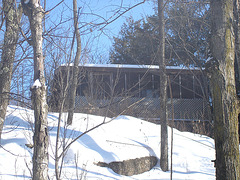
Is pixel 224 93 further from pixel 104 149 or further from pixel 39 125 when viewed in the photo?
pixel 104 149

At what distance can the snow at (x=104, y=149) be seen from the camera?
6723 mm

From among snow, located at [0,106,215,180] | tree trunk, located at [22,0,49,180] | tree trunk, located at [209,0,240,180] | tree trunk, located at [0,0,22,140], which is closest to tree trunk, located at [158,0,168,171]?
snow, located at [0,106,215,180]

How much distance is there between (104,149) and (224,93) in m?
4.83

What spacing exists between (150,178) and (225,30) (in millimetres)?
5102

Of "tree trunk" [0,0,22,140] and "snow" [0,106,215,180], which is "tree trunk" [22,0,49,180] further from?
"snow" [0,106,215,180]

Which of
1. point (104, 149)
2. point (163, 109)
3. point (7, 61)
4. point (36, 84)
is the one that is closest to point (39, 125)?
point (36, 84)

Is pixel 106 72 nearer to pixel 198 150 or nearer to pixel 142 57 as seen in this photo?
pixel 142 57

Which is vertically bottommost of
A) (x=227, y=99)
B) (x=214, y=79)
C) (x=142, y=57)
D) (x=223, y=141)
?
(x=223, y=141)

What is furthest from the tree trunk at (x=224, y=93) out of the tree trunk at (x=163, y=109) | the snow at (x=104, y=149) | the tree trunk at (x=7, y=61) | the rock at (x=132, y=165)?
the tree trunk at (x=163, y=109)

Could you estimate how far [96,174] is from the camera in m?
6.95

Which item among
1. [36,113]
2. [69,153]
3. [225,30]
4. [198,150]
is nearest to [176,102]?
[198,150]

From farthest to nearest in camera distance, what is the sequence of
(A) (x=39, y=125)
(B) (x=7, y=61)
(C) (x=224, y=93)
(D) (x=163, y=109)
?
(D) (x=163, y=109) < (B) (x=7, y=61) < (C) (x=224, y=93) < (A) (x=39, y=125)

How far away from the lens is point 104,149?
826 cm

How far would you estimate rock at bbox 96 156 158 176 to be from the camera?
7.73 m
